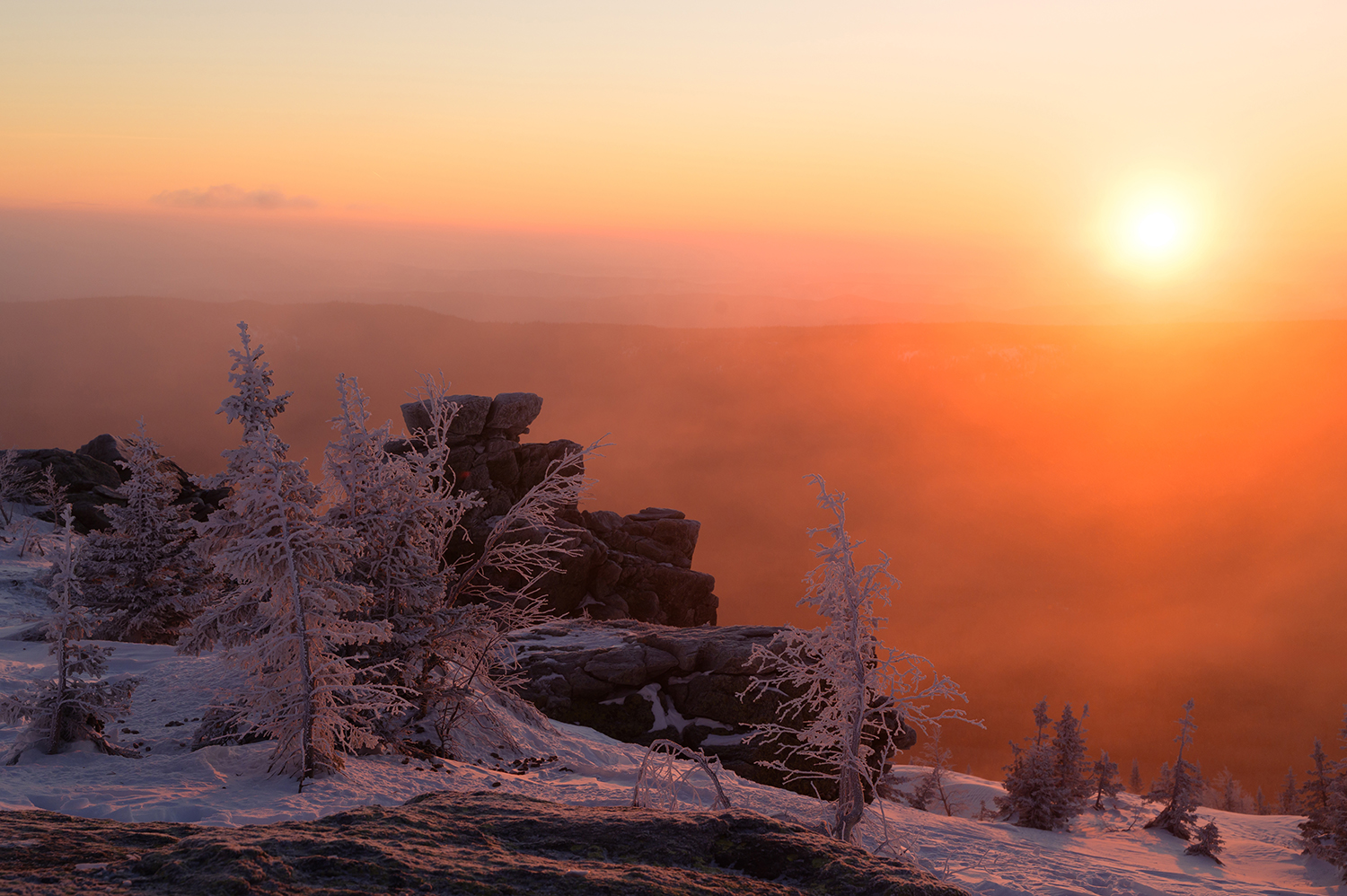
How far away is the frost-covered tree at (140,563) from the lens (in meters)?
27.6

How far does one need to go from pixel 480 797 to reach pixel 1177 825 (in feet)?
150

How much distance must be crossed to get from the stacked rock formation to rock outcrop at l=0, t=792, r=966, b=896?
4359 centimetres

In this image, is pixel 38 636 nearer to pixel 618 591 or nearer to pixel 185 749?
pixel 185 749

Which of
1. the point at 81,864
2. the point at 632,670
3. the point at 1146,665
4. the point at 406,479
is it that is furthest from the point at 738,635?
the point at 1146,665

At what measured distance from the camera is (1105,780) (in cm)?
4903

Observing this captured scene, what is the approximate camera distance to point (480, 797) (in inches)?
226

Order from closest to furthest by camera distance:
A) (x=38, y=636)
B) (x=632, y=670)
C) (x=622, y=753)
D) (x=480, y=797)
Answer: (x=480, y=797) → (x=622, y=753) → (x=38, y=636) → (x=632, y=670)

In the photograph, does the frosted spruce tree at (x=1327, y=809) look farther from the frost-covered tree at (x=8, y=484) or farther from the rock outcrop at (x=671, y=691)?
the frost-covered tree at (x=8, y=484)

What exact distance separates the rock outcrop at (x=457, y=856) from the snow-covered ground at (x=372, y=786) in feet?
19.2

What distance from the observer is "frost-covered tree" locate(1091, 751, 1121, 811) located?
4772 cm

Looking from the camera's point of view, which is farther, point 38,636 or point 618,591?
point 618,591

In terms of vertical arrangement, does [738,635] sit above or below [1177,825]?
above

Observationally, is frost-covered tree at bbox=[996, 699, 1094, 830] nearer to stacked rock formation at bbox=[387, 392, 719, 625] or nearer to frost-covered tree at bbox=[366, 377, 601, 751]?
stacked rock formation at bbox=[387, 392, 719, 625]

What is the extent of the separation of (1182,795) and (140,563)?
155ft
